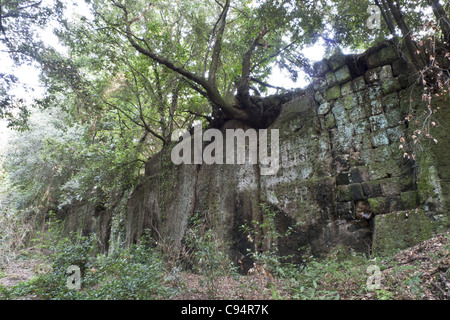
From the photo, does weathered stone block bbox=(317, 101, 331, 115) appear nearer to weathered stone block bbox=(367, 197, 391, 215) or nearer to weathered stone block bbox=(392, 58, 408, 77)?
weathered stone block bbox=(392, 58, 408, 77)

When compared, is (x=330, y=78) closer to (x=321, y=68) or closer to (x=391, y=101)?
(x=321, y=68)

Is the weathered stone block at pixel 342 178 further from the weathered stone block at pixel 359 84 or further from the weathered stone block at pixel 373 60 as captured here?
the weathered stone block at pixel 373 60

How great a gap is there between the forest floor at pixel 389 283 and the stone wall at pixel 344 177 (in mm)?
546

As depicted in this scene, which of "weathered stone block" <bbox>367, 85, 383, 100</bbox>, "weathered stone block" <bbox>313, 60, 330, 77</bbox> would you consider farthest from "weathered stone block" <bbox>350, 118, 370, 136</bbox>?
"weathered stone block" <bbox>313, 60, 330, 77</bbox>

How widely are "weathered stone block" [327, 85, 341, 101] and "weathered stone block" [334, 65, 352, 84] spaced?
122 mm

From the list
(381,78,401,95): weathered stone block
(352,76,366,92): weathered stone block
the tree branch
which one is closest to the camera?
(381,78,401,95): weathered stone block

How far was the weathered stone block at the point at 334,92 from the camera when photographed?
5066 millimetres

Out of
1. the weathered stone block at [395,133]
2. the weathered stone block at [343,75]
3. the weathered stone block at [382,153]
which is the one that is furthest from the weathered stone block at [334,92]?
the weathered stone block at [382,153]

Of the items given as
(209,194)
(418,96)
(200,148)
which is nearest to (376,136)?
(418,96)

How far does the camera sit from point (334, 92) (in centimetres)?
512

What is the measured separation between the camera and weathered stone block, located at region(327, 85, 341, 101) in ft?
16.6

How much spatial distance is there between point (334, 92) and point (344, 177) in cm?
171

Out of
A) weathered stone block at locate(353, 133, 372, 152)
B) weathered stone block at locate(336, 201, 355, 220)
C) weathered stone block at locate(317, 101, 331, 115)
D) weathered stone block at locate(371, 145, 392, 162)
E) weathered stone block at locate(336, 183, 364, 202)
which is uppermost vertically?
weathered stone block at locate(317, 101, 331, 115)

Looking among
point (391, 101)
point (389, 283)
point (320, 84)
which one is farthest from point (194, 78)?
point (389, 283)
